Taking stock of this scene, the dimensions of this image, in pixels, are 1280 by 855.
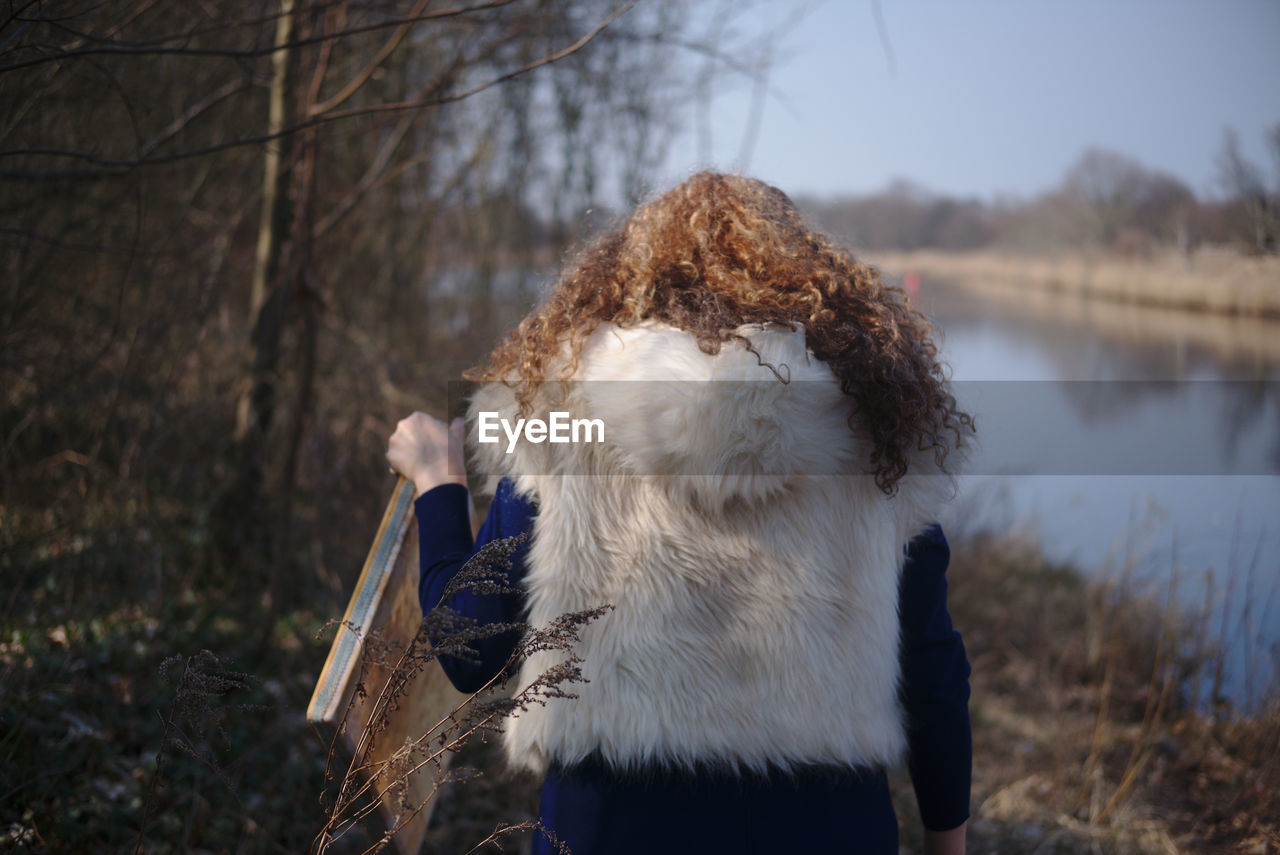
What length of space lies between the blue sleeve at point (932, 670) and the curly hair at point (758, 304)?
20 cm

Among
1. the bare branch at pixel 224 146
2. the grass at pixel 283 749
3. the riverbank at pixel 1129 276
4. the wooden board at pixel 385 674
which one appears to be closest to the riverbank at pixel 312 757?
the grass at pixel 283 749

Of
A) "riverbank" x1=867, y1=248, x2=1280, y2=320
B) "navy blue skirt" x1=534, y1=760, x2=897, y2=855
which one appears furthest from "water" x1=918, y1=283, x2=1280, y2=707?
"navy blue skirt" x1=534, y1=760, x2=897, y2=855

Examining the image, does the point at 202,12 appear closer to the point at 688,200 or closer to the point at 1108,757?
→ the point at 688,200

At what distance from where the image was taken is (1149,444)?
14.1 ft

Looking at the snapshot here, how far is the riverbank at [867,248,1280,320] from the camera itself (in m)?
3.32

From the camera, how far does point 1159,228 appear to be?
3.88m

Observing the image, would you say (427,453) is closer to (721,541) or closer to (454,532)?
(454,532)

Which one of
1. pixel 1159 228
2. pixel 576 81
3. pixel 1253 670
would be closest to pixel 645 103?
pixel 576 81

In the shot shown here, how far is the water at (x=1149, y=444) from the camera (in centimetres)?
356

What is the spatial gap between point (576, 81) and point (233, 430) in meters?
3.42

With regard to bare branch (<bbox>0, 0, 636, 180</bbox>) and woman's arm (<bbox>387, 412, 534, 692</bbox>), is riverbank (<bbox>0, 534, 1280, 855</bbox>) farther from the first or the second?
bare branch (<bbox>0, 0, 636, 180</bbox>)

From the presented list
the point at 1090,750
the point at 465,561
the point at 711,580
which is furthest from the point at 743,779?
the point at 1090,750

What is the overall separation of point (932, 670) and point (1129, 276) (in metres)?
3.65

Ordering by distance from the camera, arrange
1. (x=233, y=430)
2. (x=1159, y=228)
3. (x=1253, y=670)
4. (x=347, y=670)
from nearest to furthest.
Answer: (x=347, y=670) → (x=1253, y=670) → (x=1159, y=228) → (x=233, y=430)
